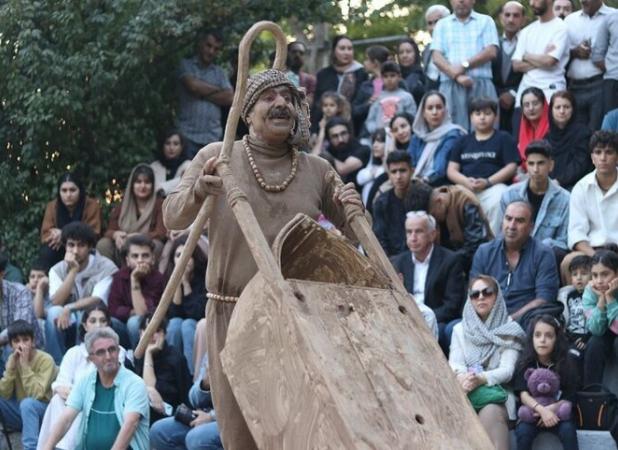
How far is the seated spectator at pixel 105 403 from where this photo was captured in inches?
454

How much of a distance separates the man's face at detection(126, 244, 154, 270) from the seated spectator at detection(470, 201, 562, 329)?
2670 mm

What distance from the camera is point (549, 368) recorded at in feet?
36.5

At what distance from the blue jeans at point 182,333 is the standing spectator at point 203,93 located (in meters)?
3.22

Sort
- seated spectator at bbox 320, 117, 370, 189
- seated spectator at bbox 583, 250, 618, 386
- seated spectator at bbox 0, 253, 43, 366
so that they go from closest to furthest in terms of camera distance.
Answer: seated spectator at bbox 583, 250, 618, 386 < seated spectator at bbox 0, 253, 43, 366 < seated spectator at bbox 320, 117, 370, 189

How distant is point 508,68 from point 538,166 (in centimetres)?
269

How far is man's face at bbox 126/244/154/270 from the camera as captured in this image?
1356 cm

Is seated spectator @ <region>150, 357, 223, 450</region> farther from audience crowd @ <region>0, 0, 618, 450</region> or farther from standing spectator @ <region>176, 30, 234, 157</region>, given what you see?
standing spectator @ <region>176, 30, 234, 157</region>

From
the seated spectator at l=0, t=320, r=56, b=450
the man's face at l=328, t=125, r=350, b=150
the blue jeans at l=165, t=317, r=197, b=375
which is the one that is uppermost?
the man's face at l=328, t=125, r=350, b=150

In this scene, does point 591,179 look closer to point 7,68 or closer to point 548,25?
point 548,25

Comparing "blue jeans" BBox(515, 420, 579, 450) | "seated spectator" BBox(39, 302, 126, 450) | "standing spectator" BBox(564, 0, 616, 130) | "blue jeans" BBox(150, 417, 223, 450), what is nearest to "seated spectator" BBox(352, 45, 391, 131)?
"standing spectator" BBox(564, 0, 616, 130)

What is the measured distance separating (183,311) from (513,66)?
403 centimetres

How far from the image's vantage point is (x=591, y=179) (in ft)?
41.8

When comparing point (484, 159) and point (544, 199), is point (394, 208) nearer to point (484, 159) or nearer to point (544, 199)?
point (484, 159)

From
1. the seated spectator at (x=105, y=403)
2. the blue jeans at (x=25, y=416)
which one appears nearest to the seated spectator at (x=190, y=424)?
the seated spectator at (x=105, y=403)
